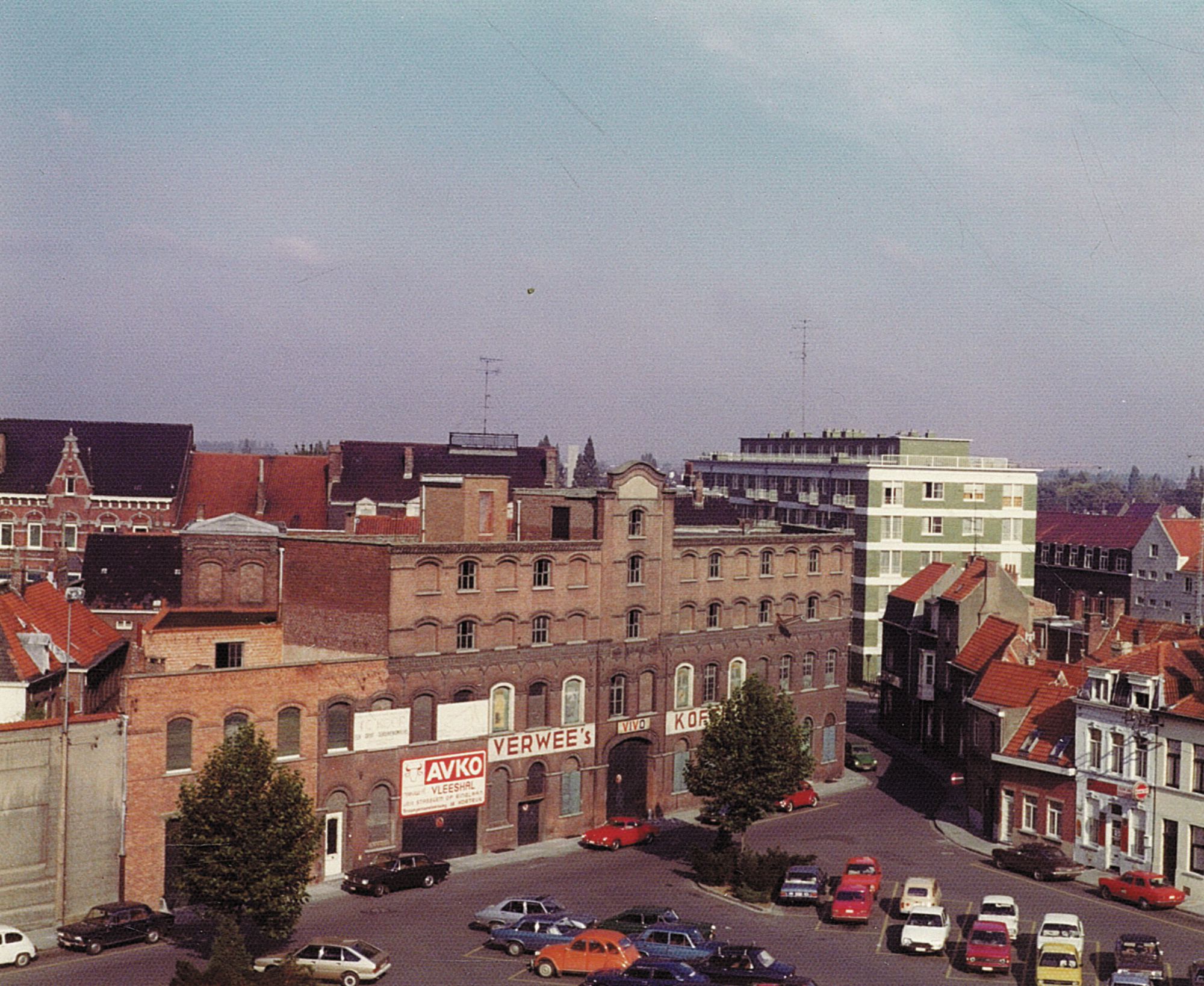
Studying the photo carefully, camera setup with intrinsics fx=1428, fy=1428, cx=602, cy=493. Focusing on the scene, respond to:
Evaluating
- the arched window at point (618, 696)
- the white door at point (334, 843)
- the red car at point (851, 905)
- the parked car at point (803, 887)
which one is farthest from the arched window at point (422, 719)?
the red car at point (851, 905)

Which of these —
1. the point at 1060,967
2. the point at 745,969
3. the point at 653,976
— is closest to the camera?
the point at 653,976

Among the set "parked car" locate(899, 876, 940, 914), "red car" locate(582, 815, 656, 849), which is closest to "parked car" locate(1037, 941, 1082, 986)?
"parked car" locate(899, 876, 940, 914)

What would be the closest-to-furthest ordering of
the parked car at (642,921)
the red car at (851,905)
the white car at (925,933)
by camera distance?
the parked car at (642,921) < the white car at (925,933) < the red car at (851,905)

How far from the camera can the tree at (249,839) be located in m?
49.0

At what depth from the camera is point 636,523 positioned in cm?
7550

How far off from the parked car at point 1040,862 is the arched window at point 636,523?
23787mm

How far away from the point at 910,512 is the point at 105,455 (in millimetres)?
67692

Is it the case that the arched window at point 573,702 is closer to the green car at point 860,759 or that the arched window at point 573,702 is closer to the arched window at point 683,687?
the arched window at point 683,687

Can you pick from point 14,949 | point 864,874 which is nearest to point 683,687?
point 864,874

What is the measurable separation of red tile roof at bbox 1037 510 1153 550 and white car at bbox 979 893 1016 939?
270 ft

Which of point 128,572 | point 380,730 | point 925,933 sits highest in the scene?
point 128,572

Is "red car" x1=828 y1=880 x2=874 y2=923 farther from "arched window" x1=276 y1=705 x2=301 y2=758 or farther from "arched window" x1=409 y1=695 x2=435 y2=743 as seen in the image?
"arched window" x1=276 y1=705 x2=301 y2=758

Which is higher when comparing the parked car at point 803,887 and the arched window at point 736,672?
the arched window at point 736,672

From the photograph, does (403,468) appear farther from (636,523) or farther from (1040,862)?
(1040,862)
